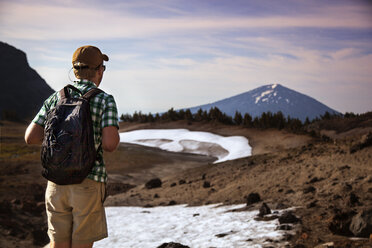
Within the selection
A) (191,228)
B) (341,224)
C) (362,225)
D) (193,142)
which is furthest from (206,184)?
(193,142)

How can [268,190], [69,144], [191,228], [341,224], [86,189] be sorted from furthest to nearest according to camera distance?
[268,190], [191,228], [341,224], [86,189], [69,144]

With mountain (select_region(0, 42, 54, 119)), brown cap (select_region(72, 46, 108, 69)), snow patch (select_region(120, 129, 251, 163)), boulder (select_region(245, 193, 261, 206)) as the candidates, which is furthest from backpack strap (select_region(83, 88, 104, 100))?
mountain (select_region(0, 42, 54, 119))

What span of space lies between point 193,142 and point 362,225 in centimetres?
2692

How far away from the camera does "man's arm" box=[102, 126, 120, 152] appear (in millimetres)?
2826

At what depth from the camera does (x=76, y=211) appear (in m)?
2.96

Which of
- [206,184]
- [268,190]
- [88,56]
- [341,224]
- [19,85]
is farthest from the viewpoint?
[19,85]

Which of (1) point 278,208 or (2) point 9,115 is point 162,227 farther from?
(2) point 9,115

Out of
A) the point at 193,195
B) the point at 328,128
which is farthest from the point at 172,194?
the point at 328,128

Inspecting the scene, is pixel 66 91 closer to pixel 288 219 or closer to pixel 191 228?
pixel 288 219

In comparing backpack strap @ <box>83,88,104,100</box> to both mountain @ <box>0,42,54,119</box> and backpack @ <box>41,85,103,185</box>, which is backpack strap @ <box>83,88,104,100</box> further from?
mountain @ <box>0,42,54,119</box>

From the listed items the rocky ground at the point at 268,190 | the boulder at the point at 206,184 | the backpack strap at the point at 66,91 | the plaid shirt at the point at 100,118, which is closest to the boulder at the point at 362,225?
the rocky ground at the point at 268,190

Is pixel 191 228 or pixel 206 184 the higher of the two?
pixel 206 184

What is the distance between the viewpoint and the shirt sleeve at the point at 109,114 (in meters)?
2.88

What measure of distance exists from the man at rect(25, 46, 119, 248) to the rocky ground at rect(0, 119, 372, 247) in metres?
3.73
